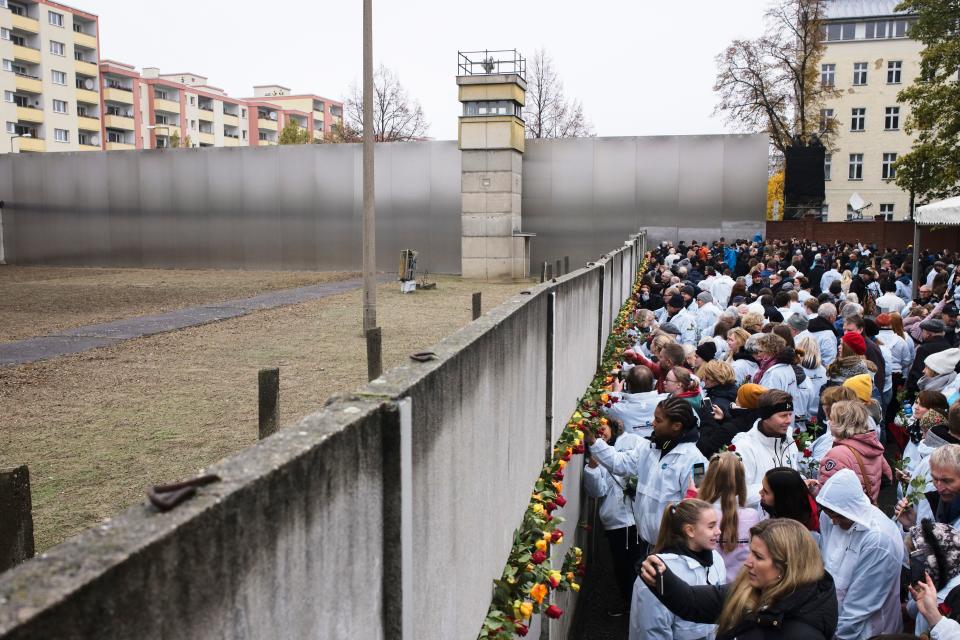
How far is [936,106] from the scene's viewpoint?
28812 millimetres

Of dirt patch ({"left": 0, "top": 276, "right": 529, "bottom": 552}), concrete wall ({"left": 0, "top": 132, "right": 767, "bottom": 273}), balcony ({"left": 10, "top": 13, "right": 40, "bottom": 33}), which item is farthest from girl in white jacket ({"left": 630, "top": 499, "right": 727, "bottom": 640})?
balcony ({"left": 10, "top": 13, "right": 40, "bottom": 33})

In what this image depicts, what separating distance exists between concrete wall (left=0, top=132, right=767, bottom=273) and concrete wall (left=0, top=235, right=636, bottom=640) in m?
34.3

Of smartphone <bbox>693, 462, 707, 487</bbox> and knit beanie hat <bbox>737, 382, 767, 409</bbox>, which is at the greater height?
knit beanie hat <bbox>737, 382, 767, 409</bbox>

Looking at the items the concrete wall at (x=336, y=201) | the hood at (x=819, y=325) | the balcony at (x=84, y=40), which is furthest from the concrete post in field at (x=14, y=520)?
the balcony at (x=84, y=40)

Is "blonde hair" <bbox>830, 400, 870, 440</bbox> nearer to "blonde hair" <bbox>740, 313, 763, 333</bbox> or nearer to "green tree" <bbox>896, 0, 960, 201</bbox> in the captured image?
"blonde hair" <bbox>740, 313, 763, 333</bbox>

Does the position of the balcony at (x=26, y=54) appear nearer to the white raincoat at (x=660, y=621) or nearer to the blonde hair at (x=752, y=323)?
the blonde hair at (x=752, y=323)

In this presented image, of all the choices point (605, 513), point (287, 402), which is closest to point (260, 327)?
point (287, 402)

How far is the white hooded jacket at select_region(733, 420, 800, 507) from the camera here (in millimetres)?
5844

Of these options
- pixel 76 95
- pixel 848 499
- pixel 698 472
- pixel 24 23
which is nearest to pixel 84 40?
pixel 76 95

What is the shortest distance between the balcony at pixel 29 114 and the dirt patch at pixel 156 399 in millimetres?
65267

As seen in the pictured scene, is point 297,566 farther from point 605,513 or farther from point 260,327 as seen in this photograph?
point 260,327

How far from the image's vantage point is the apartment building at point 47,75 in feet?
238

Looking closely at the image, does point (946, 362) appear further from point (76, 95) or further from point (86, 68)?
point (86, 68)

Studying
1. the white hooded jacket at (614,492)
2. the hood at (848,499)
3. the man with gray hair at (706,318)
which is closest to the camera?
the hood at (848,499)
